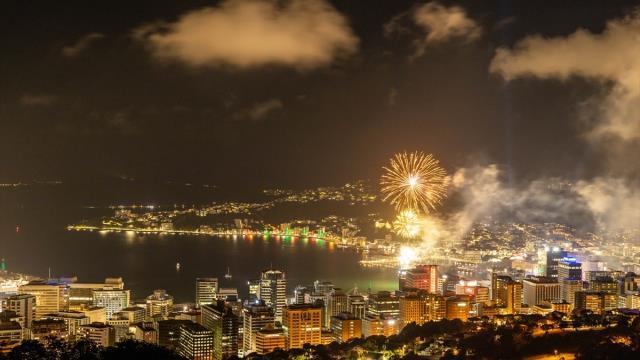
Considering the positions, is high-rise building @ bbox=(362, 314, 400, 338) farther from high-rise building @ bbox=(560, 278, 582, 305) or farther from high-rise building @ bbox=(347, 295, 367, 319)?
high-rise building @ bbox=(560, 278, 582, 305)

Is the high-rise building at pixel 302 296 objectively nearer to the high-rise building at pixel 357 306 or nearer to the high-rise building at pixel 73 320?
the high-rise building at pixel 357 306

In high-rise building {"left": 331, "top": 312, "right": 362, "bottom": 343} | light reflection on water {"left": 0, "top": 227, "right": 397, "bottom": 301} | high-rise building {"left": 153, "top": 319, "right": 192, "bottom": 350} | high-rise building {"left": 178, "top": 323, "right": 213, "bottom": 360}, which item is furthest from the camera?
light reflection on water {"left": 0, "top": 227, "right": 397, "bottom": 301}

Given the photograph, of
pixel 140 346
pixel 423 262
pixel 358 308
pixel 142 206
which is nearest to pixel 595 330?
pixel 358 308

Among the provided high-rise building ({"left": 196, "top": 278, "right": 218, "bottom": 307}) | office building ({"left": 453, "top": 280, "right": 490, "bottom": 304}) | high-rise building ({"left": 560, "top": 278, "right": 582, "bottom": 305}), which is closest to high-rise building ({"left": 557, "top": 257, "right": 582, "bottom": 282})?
high-rise building ({"left": 560, "top": 278, "right": 582, "bottom": 305})

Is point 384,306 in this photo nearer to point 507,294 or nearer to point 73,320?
point 507,294

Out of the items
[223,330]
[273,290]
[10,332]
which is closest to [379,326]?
[223,330]

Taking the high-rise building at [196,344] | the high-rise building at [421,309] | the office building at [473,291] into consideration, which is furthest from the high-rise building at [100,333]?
the office building at [473,291]
